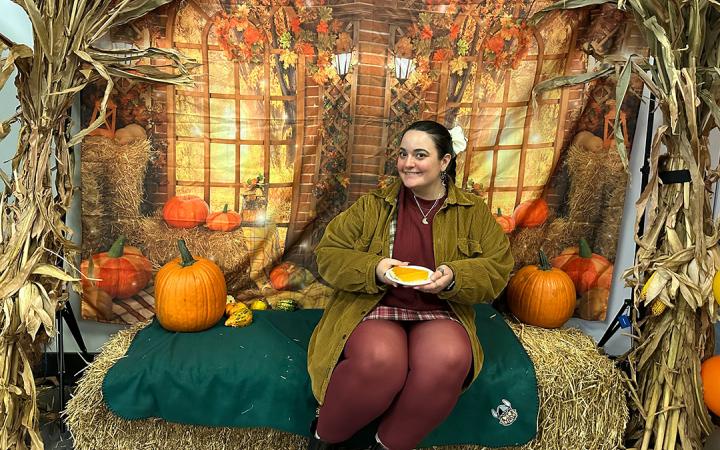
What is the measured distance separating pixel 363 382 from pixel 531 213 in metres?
1.39

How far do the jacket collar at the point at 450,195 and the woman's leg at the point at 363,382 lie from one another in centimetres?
55

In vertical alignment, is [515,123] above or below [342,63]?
below

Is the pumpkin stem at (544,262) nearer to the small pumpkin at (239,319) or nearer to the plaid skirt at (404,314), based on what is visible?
the plaid skirt at (404,314)

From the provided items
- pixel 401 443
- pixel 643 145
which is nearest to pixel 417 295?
pixel 401 443

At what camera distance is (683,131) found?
2.25 m

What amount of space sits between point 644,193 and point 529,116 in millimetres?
680

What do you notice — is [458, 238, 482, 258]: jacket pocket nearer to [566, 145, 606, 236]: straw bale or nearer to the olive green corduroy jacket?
the olive green corduroy jacket

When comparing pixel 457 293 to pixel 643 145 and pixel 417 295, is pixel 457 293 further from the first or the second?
pixel 643 145

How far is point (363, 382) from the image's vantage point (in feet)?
6.46

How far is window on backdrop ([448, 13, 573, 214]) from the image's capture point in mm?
2738

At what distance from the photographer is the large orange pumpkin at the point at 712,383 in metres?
2.28

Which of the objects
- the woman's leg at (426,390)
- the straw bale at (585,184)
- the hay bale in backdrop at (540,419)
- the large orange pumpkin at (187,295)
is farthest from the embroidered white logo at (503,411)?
the large orange pumpkin at (187,295)

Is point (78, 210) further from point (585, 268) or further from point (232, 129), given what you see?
point (585, 268)

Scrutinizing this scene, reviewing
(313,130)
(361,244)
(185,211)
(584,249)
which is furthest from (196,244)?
(584,249)
